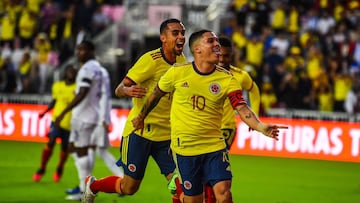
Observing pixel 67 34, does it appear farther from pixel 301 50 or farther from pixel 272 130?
pixel 272 130

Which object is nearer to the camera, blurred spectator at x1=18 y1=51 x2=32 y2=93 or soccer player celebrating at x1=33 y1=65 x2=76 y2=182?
soccer player celebrating at x1=33 y1=65 x2=76 y2=182

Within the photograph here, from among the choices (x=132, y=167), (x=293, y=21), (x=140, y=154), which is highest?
(x=293, y=21)

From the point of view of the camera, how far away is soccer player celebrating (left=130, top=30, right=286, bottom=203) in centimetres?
979

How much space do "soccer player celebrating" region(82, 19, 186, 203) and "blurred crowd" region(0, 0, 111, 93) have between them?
17.8 metres

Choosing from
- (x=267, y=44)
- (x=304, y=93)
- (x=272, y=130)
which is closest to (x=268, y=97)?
(x=304, y=93)

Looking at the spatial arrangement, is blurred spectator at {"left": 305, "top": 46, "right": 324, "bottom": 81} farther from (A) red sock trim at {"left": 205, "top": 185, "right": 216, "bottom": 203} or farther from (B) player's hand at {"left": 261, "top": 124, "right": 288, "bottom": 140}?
(B) player's hand at {"left": 261, "top": 124, "right": 288, "bottom": 140}

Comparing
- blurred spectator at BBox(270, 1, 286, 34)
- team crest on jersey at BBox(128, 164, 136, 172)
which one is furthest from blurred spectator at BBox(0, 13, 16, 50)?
team crest on jersey at BBox(128, 164, 136, 172)

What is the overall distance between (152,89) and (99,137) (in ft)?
13.0

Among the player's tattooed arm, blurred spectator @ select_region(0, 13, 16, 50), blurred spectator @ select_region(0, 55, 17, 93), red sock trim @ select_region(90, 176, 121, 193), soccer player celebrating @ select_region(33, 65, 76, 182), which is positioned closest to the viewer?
the player's tattooed arm

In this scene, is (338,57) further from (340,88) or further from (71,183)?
(71,183)

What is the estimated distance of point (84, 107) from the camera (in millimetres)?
14188

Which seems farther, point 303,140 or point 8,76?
point 8,76

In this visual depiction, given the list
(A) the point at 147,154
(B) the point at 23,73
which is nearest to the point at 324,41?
(B) the point at 23,73

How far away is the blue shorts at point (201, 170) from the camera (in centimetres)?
976
